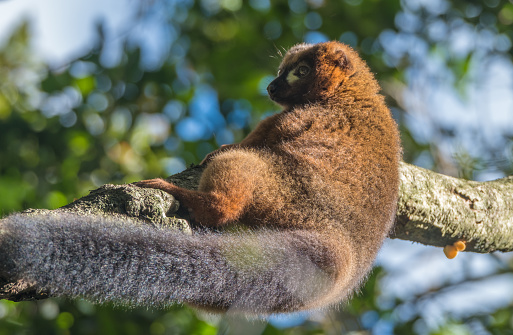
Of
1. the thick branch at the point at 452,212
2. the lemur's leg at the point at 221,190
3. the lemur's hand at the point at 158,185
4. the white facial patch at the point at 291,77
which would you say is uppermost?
the lemur's hand at the point at 158,185

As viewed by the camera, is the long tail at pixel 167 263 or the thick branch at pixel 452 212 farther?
the thick branch at pixel 452 212

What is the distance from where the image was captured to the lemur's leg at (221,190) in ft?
Result: 9.59

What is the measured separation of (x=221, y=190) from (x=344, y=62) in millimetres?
2177

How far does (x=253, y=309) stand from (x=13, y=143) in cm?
458

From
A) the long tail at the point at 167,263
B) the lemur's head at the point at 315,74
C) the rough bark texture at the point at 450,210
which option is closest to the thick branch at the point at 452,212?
the rough bark texture at the point at 450,210

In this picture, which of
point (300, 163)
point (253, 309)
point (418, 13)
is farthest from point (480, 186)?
point (418, 13)

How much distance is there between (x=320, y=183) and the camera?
3.20 metres

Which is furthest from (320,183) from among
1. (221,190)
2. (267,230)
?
(221,190)

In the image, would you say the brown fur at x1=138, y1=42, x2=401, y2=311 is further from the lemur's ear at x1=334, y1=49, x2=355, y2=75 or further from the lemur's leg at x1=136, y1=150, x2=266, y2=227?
the lemur's ear at x1=334, y1=49, x2=355, y2=75

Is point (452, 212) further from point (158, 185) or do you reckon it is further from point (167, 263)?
point (167, 263)

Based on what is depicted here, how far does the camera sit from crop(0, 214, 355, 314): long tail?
2045 mm

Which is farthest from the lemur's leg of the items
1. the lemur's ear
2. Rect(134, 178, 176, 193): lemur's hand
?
the lemur's ear

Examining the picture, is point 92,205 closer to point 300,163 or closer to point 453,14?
point 300,163

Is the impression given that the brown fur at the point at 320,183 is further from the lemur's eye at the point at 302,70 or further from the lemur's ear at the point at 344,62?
the lemur's eye at the point at 302,70
